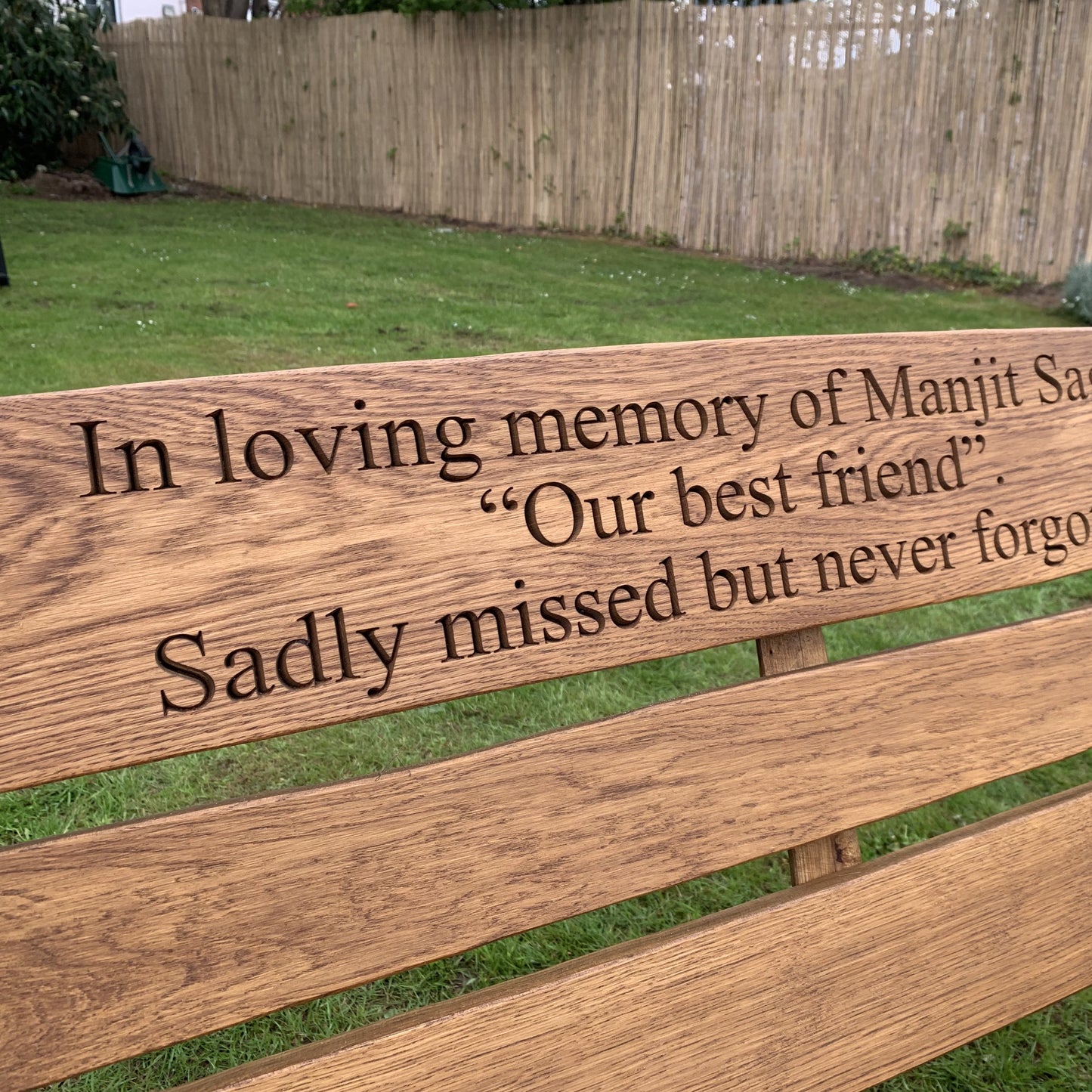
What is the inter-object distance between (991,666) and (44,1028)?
1172 mm

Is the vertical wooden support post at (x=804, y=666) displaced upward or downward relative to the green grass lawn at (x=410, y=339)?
upward

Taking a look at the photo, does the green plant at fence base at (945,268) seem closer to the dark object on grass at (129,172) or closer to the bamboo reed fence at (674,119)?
the bamboo reed fence at (674,119)

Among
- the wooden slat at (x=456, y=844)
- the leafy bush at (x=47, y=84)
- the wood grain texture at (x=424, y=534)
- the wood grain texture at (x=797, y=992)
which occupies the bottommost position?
the wood grain texture at (x=797, y=992)

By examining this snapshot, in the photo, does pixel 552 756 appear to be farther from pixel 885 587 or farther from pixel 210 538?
pixel 885 587

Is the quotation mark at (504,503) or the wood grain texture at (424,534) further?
the quotation mark at (504,503)

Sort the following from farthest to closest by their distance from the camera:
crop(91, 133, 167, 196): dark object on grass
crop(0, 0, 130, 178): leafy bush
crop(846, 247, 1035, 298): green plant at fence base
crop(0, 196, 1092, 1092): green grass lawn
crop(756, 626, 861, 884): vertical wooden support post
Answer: crop(0, 0, 130, 178): leafy bush < crop(91, 133, 167, 196): dark object on grass < crop(846, 247, 1035, 298): green plant at fence base < crop(0, 196, 1092, 1092): green grass lawn < crop(756, 626, 861, 884): vertical wooden support post

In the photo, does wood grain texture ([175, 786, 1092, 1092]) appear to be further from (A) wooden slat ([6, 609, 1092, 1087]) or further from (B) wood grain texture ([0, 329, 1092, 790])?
(B) wood grain texture ([0, 329, 1092, 790])

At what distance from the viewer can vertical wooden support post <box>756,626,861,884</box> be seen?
55.3 inches

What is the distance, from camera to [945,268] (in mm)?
9984

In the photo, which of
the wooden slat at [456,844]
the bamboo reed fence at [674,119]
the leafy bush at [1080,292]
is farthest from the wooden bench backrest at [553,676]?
the bamboo reed fence at [674,119]

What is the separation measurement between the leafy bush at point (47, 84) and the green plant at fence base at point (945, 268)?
9323mm

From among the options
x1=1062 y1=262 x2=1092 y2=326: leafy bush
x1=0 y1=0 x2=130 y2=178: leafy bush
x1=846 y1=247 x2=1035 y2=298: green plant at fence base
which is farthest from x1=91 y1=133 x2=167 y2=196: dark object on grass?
x1=1062 y1=262 x2=1092 y2=326: leafy bush

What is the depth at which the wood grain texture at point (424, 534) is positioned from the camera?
3.20 ft

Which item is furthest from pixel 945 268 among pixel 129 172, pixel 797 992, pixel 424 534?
pixel 424 534
